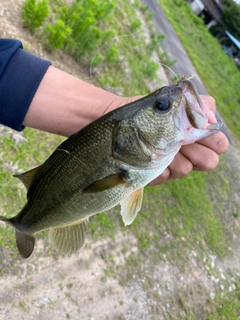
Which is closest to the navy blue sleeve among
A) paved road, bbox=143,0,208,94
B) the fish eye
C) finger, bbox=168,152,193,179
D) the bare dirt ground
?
the fish eye

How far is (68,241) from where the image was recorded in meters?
1.81

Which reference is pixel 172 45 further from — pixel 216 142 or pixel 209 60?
pixel 216 142

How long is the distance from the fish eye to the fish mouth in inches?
1.8

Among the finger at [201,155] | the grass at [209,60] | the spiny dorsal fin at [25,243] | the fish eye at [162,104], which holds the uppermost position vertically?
the fish eye at [162,104]

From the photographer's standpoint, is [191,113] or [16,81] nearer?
[191,113]

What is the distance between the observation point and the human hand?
178 cm

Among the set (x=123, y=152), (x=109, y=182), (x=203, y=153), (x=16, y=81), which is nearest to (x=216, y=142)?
(x=203, y=153)

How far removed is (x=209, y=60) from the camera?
16.7 meters

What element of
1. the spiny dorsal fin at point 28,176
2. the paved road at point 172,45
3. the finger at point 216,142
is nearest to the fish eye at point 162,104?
the finger at point 216,142

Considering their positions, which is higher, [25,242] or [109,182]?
[109,182]

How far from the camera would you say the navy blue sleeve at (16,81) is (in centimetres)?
182

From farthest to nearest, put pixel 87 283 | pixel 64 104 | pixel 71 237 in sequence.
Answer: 1. pixel 87 283
2. pixel 64 104
3. pixel 71 237

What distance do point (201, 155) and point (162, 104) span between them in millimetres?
423

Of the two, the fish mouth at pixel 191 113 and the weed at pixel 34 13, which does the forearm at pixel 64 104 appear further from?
the weed at pixel 34 13
